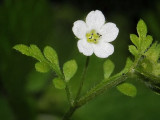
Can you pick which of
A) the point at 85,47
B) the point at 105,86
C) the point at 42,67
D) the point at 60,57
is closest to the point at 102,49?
the point at 85,47

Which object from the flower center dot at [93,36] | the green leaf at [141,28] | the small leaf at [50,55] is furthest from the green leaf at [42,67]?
the green leaf at [141,28]

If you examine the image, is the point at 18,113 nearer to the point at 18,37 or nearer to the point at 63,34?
the point at 18,37

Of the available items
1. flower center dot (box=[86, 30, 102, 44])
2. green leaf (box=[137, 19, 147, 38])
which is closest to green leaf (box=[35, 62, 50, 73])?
flower center dot (box=[86, 30, 102, 44])

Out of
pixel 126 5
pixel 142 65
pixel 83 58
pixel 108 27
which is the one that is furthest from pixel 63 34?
pixel 142 65

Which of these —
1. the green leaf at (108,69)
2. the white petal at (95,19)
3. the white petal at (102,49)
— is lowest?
the green leaf at (108,69)

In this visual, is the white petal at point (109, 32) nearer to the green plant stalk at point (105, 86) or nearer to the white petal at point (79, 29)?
the white petal at point (79, 29)

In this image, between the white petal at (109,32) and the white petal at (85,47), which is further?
the white petal at (109,32)
